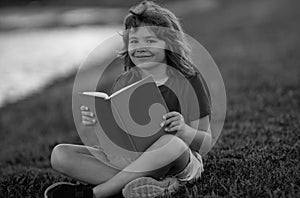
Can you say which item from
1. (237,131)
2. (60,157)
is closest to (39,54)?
(237,131)

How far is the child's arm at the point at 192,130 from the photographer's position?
10.6 feet

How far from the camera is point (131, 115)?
3.32m

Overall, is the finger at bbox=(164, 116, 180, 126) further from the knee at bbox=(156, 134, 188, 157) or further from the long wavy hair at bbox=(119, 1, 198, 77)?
the long wavy hair at bbox=(119, 1, 198, 77)

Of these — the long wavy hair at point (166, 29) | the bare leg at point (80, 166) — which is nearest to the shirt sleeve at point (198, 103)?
the long wavy hair at point (166, 29)

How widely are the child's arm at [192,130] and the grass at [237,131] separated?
0.74 feet

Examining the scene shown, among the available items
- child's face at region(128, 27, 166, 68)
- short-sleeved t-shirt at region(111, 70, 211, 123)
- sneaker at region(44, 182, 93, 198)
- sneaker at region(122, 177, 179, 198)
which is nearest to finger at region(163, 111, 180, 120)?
short-sleeved t-shirt at region(111, 70, 211, 123)

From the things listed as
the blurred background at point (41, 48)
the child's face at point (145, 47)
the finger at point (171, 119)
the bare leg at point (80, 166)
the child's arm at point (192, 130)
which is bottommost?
the blurred background at point (41, 48)

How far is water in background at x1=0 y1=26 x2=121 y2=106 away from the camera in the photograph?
10008mm

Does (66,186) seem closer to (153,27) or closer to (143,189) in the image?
(143,189)

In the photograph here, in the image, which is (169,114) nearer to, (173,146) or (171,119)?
(171,119)

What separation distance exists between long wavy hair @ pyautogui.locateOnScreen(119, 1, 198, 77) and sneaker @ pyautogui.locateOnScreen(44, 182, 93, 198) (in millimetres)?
904

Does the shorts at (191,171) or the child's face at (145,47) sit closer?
the shorts at (191,171)

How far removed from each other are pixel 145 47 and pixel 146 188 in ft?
2.93

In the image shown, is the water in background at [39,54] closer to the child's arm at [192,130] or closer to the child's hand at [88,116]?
the child's hand at [88,116]
